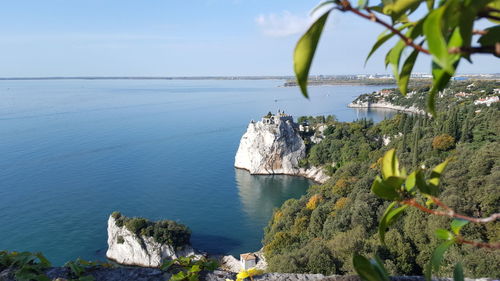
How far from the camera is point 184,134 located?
3972cm

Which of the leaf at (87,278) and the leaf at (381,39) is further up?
the leaf at (381,39)

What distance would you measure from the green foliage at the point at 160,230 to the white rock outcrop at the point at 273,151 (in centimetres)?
1360

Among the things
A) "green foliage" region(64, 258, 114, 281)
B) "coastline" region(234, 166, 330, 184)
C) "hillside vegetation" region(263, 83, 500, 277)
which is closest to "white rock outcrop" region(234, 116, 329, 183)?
"coastline" region(234, 166, 330, 184)

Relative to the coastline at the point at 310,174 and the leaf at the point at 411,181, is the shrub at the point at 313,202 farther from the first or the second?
the leaf at the point at 411,181

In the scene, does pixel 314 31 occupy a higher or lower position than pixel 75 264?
higher

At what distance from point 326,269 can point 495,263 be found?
2.96 metres

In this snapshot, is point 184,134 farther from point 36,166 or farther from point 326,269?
point 326,269

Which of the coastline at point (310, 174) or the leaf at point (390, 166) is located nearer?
the leaf at point (390, 166)

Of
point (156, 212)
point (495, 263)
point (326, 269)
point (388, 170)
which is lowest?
point (156, 212)

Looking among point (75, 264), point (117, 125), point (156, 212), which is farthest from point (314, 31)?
point (117, 125)

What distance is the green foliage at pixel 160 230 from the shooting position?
1526 centimetres

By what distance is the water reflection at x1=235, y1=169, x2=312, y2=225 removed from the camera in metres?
21.1

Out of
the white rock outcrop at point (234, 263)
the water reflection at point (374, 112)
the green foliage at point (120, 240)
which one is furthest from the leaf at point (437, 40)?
the water reflection at point (374, 112)

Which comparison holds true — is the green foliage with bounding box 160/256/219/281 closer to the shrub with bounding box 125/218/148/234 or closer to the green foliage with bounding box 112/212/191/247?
the green foliage with bounding box 112/212/191/247
